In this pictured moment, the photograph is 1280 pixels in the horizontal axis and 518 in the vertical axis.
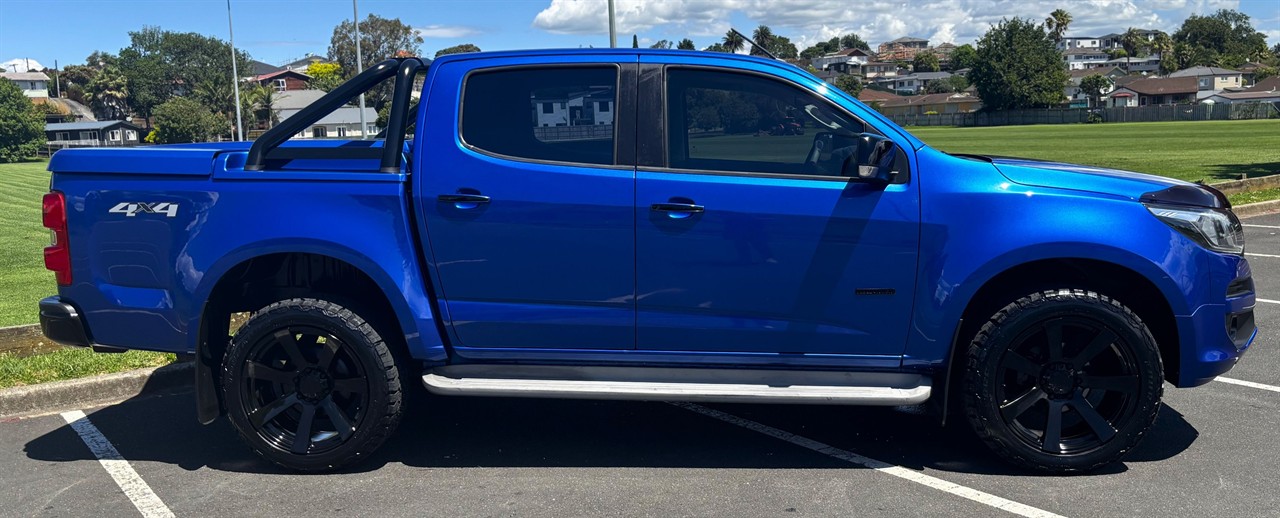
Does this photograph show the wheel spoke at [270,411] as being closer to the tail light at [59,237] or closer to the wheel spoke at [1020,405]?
the tail light at [59,237]

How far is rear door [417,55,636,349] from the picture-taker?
14.3 feet

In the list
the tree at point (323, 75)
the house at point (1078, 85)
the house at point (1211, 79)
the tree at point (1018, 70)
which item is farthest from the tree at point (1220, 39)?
the tree at point (323, 75)

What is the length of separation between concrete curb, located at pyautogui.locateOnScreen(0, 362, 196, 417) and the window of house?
3.02 m

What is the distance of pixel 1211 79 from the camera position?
4695 inches

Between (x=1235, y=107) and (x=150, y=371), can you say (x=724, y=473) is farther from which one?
(x=1235, y=107)

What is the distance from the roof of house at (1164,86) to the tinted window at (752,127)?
122141mm

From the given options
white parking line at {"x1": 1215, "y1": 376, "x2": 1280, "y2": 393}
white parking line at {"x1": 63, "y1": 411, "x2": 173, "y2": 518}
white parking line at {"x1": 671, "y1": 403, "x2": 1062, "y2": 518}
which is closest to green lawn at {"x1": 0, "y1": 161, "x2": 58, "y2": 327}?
white parking line at {"x1": 63, "y1": 411, "x2": 173, "y2": 518}

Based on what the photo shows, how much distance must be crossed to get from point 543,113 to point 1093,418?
2622 millimetres

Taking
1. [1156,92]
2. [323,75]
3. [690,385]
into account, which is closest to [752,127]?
[690,385]

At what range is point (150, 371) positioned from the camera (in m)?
5.92

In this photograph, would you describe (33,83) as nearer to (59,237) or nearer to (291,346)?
(59,237)

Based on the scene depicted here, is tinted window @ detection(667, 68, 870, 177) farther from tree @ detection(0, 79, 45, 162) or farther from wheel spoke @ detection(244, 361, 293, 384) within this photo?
tree @ detection(0, 79, 45, 162)

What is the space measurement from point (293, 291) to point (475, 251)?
96 centimetres

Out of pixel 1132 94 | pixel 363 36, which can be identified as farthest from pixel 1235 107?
pixel 363 36
